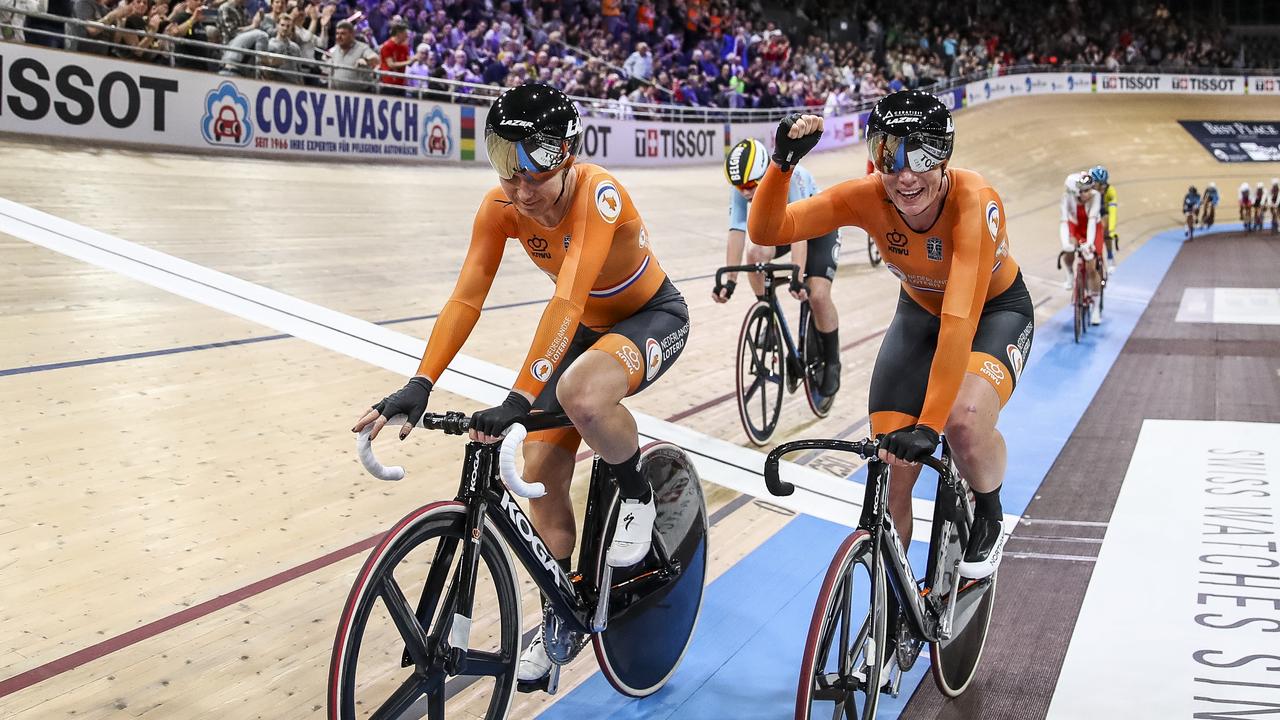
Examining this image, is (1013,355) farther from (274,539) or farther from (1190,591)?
(274,539)

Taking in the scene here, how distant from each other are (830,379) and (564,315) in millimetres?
3436

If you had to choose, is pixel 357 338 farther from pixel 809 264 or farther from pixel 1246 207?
pixel 1246 207

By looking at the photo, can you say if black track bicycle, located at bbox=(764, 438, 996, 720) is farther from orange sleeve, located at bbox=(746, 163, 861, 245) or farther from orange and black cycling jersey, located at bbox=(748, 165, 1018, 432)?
orange sleeve, located at bbox=(746, 163, 861, 245)

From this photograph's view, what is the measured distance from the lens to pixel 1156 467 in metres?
4.75

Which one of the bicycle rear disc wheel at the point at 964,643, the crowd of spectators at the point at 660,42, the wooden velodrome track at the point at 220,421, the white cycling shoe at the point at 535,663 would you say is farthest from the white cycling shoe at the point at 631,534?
the crowd of spectators at the point at 660,42

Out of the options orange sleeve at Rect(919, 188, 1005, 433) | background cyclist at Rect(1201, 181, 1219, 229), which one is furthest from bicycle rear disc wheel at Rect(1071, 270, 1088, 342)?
background cyclist at Rect(1201, 181, 1219, 229)

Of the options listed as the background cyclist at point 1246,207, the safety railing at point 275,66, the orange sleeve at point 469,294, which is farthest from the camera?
the background cyclist at point 1246,207

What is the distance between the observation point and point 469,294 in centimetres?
239

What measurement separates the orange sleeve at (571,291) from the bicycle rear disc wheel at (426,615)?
338 millimetres

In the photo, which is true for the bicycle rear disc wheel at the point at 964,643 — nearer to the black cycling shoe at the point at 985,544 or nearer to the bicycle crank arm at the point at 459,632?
the black cycling shoe at the point at 985,544

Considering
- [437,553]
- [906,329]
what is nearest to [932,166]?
[906,329]

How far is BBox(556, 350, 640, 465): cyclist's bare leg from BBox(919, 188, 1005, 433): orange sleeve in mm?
670

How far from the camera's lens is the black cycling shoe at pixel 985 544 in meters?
2.59

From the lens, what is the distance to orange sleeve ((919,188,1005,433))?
224cm
